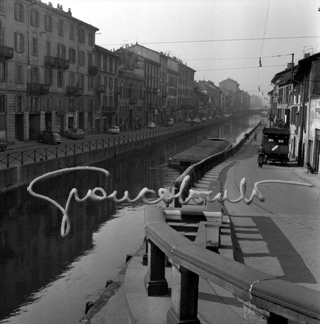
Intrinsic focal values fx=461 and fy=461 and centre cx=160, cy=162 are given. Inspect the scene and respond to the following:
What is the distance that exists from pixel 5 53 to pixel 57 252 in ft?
74.8

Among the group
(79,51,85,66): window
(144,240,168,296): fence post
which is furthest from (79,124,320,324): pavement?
(79,51,85,66): window

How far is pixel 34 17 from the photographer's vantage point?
33.7 meters

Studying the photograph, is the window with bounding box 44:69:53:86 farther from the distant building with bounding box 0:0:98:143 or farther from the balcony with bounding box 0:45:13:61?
the balcony with bounding box 0:45:13:61

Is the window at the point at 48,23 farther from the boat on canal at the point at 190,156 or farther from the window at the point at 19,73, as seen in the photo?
the boat on canal at the point at 190,156

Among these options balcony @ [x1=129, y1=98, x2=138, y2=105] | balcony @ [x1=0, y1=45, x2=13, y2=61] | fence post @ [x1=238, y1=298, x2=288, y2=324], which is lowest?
fence post @ [x1=238, y1=298, x2=288, y2=324]

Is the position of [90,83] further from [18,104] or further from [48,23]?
[48,23]

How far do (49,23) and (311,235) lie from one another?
27093 mm

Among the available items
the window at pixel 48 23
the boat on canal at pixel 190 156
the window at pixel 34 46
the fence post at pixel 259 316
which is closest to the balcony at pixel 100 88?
the window at pixel 34 46

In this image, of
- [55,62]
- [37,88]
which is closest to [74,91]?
[55,62]

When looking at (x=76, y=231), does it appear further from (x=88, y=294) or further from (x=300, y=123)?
(x=300, y=123)

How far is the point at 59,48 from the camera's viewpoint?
134 ft

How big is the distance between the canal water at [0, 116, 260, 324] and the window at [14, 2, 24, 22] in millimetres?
15994

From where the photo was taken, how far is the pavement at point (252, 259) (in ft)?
15.8

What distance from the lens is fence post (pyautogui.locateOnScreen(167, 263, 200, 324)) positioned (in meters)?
4.00
